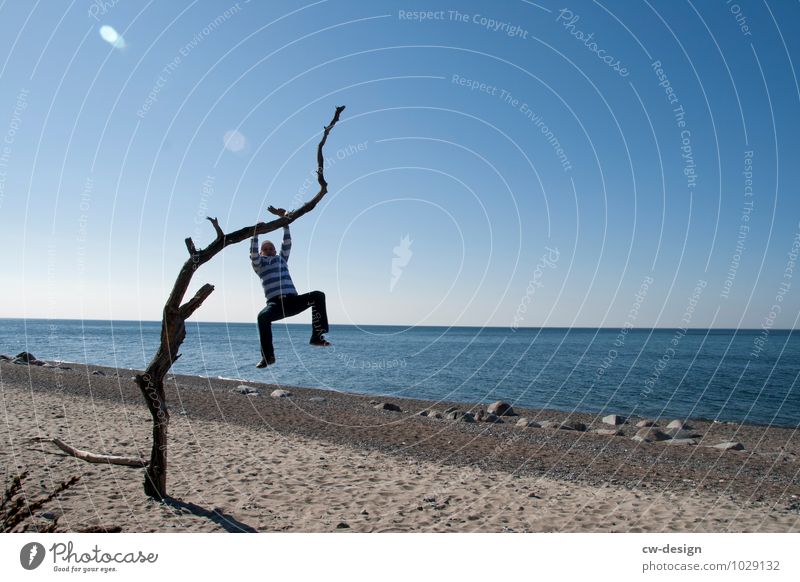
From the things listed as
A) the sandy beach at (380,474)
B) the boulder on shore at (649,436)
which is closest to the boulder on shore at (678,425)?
the sandy beach at (380,474)

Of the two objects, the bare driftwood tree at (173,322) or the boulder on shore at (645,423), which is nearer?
the bare driftwood tree at (173,322)

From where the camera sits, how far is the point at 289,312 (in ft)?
28.6

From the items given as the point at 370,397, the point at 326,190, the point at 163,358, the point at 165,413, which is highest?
the point at 326,190

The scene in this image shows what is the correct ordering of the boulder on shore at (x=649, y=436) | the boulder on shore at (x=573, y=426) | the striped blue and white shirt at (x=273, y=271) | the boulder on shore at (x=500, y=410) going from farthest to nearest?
1. the boulder on shore at (x=500, y=410)
2. the boulder on shore at (x=573, y=426)
3. the boulder on shore at (x=649, y=436)
4. the striped blue and white shirt at (x=273, y=271)

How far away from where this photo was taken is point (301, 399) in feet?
114

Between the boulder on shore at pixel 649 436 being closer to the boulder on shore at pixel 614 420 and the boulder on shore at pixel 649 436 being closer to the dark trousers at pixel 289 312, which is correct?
the boulder on shore at pixel 614 420

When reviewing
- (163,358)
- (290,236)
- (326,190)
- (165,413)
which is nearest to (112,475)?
(165,413)

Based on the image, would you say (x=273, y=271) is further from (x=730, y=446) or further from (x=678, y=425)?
(x=678, y=425)

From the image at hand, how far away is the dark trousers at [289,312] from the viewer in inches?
340
